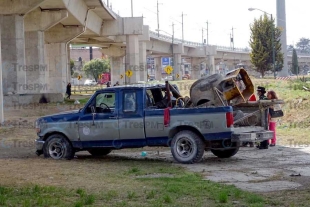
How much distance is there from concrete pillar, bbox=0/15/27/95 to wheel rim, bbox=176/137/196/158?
94.9 ft

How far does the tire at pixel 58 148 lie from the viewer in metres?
15.9

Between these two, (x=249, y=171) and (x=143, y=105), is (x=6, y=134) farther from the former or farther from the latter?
(x=249, y=171)

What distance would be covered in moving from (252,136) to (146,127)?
8.36 ft

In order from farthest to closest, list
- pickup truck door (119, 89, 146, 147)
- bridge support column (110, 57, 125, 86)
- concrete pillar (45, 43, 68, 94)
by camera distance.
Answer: bridge support column (110, 57, 125, 86)
concrete pillar (45, 43, 68, 94)
pickup truck door (119, 89, 146, 147)

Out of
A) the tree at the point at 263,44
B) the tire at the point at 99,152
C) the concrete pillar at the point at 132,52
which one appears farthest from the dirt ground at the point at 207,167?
the tree at the point at 263,44

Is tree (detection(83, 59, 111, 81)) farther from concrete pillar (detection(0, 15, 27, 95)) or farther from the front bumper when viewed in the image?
the front bumper

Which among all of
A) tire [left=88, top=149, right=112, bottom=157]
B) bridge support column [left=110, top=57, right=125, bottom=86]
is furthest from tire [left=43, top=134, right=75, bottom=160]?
bridge support column [left=110, top=57, right=125, bottom=86]

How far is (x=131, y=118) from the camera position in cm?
1509

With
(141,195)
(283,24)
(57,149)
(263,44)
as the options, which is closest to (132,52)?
(263,44)

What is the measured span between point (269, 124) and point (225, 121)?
11.1 feet

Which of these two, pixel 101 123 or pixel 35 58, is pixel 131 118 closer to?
pixel 101 123

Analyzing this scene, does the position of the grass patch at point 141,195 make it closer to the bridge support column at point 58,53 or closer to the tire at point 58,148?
the tire at point 58,148

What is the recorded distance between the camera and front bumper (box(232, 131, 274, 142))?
14.4m

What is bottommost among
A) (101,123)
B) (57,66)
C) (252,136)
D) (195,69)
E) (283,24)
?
(252,136)
